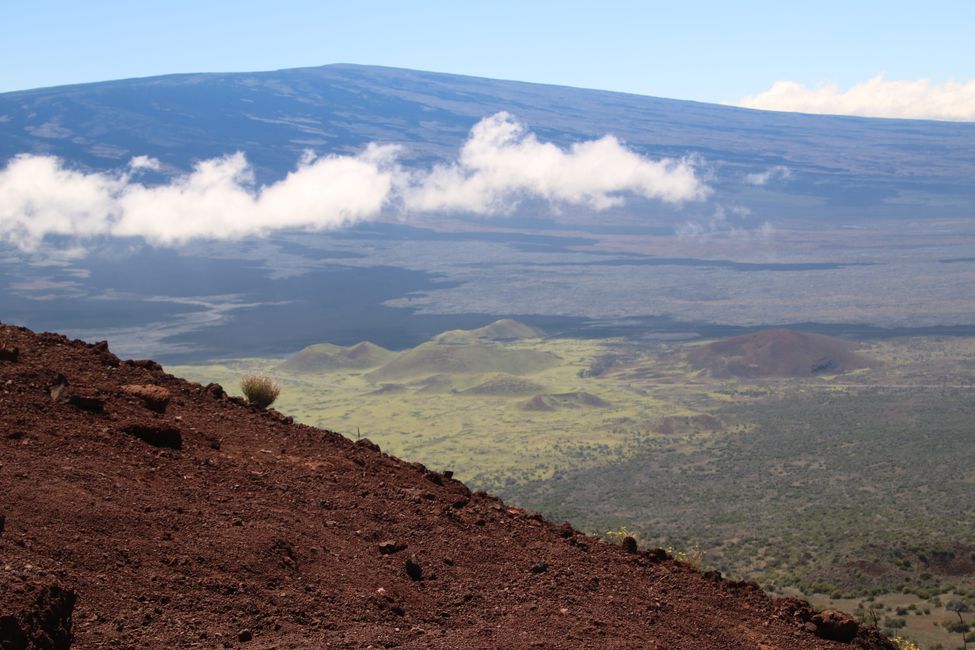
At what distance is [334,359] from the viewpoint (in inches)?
3861

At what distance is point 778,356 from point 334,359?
121 feet

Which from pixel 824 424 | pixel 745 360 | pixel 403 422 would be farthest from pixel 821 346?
pixel 403 422

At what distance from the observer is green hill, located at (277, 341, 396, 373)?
96.0 meters

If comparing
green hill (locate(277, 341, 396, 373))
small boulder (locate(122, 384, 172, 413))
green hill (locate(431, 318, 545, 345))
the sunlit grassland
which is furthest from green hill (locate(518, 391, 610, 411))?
small boulder (locate(122, 384, 172, 413))

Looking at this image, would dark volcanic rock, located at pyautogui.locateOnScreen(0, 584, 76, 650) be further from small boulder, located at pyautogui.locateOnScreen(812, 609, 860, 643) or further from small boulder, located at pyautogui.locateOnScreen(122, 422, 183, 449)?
small boulder, located at pyautogui.locateOnScreen(812, 609, 860, 643)

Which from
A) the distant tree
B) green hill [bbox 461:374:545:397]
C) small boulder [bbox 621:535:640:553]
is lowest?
green hill [bbox 461:374:545:397]

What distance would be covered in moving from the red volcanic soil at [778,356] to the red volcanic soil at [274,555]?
3219 inches

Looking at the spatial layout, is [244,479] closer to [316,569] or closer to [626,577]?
[316,569]

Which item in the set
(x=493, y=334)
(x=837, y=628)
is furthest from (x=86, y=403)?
(x=493, y=334)

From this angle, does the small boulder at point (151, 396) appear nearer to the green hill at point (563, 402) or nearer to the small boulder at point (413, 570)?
the small boulder at point (413, 570)

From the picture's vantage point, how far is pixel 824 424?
62469 mm

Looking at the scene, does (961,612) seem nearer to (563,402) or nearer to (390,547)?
(390,547)

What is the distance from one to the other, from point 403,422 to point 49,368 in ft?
199

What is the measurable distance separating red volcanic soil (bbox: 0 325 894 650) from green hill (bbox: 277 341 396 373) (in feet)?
286
